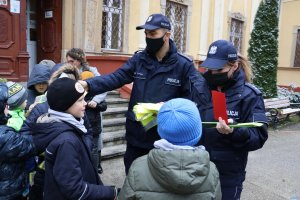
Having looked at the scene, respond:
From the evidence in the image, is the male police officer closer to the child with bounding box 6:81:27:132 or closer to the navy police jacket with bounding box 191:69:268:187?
the navy police jacket with bounding box 191:69:268:187

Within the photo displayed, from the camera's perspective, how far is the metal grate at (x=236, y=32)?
11656mm

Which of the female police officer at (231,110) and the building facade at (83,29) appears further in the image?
the building facade at (83,29)

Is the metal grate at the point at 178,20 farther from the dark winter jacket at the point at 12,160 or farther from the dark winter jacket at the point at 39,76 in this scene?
the dark winter jacket at the point at 12,160

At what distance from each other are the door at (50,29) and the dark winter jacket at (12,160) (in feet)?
15.8

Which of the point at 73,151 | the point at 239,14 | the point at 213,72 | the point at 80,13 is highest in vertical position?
the point at 239,14

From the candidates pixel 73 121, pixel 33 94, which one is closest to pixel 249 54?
pixel 33 94

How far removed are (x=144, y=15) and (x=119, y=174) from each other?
4746mm

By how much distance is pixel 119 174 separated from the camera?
4.52 m

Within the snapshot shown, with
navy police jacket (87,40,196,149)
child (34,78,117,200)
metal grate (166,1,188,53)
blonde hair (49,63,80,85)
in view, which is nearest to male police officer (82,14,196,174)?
navy police jacket (87,40,196,149)

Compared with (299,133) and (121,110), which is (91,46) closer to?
(121,110)

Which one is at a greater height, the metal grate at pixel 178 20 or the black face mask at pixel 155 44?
the metal grate at pixel 178 20

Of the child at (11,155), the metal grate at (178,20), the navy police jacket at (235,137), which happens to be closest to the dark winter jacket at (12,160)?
the child at (11,155)

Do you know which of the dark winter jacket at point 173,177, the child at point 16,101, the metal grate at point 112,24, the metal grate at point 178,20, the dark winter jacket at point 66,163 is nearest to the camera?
the dark winter jacket at point 173,177

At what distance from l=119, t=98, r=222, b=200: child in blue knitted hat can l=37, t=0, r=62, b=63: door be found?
5.69 m
